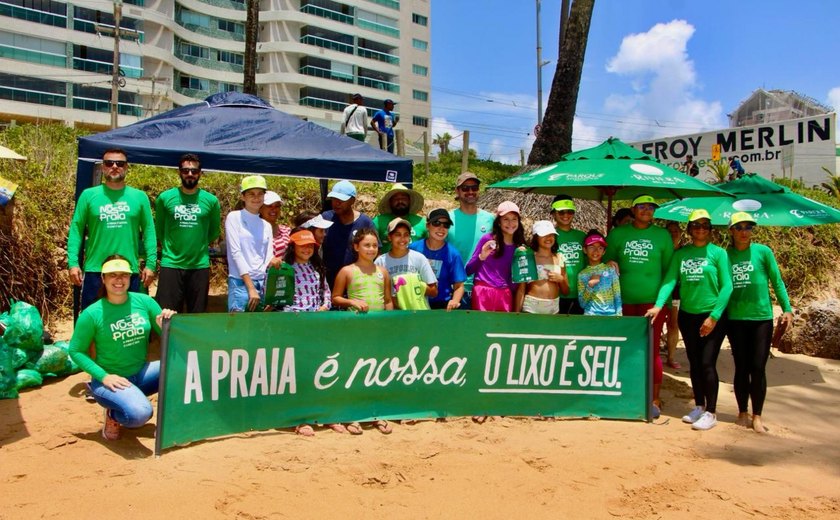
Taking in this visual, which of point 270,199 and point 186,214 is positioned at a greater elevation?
point 270,199

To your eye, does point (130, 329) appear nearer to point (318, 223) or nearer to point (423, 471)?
point (318, 223)

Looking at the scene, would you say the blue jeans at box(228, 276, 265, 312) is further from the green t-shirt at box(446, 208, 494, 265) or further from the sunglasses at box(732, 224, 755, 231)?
the sunglasses at box(732, 224, 755, 231)

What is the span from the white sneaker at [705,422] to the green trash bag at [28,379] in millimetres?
5812

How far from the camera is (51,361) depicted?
227 inches

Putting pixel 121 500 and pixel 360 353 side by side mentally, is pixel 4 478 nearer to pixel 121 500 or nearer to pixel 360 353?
pixel 121 500

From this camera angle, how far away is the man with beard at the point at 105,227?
5262mm

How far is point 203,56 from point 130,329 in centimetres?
4898

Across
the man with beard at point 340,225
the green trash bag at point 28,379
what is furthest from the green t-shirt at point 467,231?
the green trash bag at point 28,379

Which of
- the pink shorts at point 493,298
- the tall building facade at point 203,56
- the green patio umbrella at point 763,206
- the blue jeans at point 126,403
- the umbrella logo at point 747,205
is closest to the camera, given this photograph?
the blue jeans at point 126,403

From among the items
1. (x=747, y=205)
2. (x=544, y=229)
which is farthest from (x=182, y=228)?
(x=747, y=205)

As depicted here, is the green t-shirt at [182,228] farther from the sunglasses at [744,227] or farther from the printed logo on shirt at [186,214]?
the sunglasses at [744,227]

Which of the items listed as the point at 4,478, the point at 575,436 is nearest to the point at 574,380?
the point at 575,436

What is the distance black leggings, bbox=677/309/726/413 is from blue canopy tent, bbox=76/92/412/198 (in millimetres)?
3444

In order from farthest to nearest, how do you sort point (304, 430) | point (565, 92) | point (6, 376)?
point (565, 92), point (6, 376), point (304, 430)
